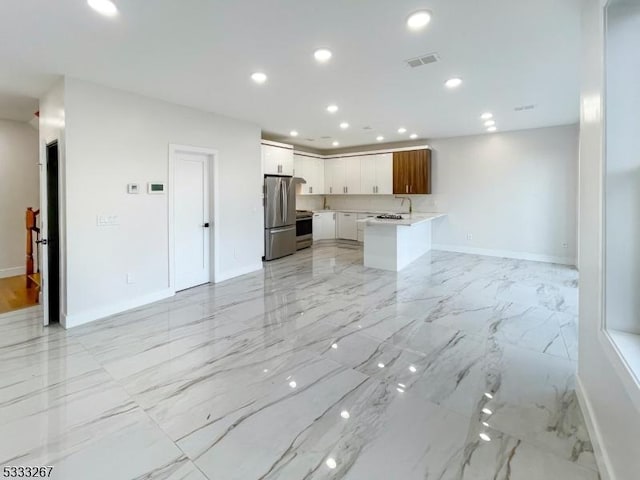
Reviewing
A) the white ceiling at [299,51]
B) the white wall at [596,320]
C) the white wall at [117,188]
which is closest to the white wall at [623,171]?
the white wall at [596,320]

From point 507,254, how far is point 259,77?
20.8 ft

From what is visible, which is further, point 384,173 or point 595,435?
point 384,173

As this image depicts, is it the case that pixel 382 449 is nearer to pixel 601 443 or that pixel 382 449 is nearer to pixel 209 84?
pixel 601 443

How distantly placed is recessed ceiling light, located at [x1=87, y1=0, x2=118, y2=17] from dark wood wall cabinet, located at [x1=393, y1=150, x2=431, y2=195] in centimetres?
667

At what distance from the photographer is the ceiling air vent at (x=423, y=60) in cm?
317

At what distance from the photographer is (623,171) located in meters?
1.54

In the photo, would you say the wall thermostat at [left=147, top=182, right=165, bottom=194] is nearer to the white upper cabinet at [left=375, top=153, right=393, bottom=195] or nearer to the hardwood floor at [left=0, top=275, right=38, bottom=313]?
the hardwood floor at [left=0, top=275, right=38, bottom=313]

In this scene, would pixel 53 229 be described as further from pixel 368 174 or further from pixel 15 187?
pixel 368 174

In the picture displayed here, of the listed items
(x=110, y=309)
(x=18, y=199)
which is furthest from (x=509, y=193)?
(x=18, y=199)

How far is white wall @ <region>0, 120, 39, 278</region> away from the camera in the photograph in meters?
5.79

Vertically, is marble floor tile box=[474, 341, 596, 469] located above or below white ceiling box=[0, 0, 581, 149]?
below

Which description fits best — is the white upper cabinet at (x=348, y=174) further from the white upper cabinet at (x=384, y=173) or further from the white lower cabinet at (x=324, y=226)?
the white lower cabinet at (x=324, y=226)

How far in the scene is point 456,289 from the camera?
4.89 meters

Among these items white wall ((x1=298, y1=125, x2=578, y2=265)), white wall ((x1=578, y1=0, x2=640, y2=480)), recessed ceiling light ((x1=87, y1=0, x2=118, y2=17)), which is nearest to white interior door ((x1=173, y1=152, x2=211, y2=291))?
recessed ceiling light ((x1=87, y1=0, x2=118, y2=17))
